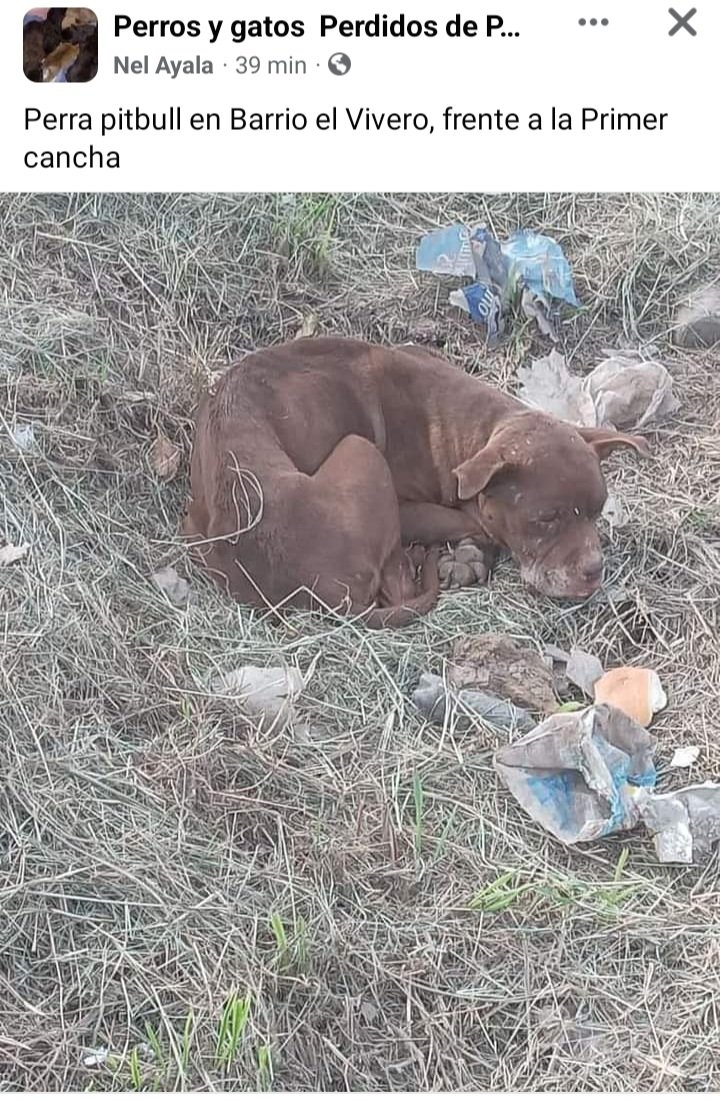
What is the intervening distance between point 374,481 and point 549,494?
1.16 ft

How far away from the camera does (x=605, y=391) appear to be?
10.2ft

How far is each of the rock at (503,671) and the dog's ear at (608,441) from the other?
451 millimetres

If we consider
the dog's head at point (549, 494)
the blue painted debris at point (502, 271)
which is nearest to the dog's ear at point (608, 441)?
the dog's head at point (549, 494)

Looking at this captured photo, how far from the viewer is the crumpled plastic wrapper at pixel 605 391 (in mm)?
3076

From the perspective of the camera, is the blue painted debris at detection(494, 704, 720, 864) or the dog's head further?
the dog's head

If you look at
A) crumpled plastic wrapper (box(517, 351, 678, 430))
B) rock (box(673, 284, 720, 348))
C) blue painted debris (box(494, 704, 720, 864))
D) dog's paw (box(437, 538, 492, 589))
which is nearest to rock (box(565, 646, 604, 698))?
blue painted debris (box(494, 704, 720, 864))

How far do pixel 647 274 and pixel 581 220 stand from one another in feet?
0.83

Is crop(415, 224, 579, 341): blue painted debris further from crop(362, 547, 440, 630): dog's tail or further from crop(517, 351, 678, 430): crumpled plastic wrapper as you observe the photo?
crop(362, 547, 440, 630): dog's tail

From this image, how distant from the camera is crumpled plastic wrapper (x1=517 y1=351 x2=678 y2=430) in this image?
10.1 ft

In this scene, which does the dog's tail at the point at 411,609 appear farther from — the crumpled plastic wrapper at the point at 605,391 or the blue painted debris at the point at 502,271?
the blue painted debris at the point at 502,271
